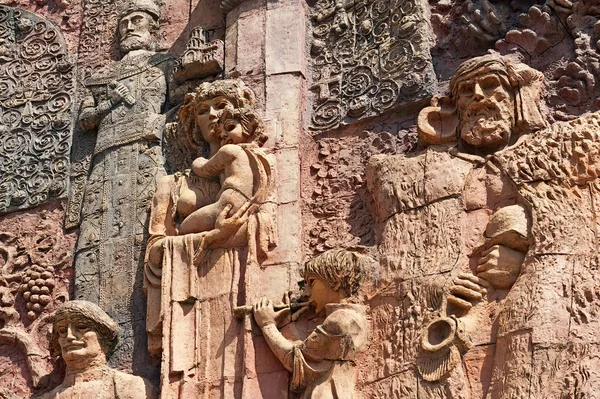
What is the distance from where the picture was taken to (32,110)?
11.1 meters

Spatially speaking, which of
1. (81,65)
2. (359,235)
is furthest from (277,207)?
(81,65)

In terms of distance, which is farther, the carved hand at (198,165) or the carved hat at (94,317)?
the carved hand at (198,165)

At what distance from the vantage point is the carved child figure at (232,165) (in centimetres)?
968

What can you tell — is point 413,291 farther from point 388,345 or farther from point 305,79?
point 305,79

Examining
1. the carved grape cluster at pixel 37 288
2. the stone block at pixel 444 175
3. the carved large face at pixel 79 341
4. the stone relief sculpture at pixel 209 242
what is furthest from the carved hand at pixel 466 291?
the carved grape cluster at pixel 37 288

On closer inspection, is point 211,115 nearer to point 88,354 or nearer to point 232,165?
point 232,165

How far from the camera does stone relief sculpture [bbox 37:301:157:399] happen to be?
959 centimetres

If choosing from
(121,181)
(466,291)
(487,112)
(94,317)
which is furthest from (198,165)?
(466,291)

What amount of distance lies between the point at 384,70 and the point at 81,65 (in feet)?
7.34

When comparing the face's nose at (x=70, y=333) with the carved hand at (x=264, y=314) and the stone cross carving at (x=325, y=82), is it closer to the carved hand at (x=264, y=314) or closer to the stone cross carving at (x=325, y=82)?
the carved hand at (x=264, y=314)

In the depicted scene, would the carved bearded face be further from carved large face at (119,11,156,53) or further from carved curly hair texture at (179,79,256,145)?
carved large face at (119,11,156,53)

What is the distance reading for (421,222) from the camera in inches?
364

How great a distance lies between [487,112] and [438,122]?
0.32 meters

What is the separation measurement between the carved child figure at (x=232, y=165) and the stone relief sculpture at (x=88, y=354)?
27.4 inches
